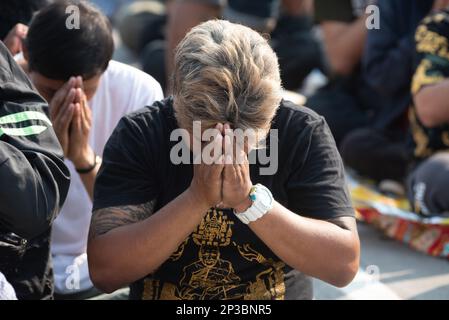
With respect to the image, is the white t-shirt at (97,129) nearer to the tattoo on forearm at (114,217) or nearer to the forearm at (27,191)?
the tattoo on forearm at (114,217)

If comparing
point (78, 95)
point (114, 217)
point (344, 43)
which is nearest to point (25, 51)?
point (78, 95)

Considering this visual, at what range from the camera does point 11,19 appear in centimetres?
278

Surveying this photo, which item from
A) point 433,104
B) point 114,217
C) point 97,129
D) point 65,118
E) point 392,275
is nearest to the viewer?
point 114,217

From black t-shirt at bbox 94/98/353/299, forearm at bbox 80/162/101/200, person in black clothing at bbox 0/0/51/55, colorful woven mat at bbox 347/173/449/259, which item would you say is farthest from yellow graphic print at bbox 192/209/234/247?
colorful woven mat at bbox 347/173/449/259

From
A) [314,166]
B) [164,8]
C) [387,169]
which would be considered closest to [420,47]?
[387,169]

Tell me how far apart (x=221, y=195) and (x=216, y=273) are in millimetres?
319

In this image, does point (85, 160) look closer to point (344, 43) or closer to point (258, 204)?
point (258, 204)

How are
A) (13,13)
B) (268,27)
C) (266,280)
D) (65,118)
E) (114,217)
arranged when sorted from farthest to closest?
(268,27) < (13,13) < (65,118) < (266,280) < (114,217)

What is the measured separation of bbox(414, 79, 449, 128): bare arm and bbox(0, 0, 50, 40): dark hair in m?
1.57

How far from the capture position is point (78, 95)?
2.40m

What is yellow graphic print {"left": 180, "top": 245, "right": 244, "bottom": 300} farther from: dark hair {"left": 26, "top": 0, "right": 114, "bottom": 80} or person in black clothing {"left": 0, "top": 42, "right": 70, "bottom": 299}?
dark hair {"left": 26, "top": 0, "right": 114, "bottom": 80}

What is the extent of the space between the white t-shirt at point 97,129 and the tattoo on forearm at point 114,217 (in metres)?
0.49

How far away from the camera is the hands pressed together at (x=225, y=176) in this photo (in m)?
1.92

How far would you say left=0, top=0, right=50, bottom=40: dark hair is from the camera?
9.10ft
